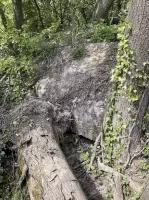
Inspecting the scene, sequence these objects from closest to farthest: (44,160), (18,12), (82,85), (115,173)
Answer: (44,160)
(115,173)
(82,85)
(18,12)

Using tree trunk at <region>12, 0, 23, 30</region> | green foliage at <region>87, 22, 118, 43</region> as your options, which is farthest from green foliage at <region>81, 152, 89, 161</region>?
tree trunk at <region>12, 0, 23, 30</region>

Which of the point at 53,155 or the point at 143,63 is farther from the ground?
the point at 143,63

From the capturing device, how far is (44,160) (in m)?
3.39

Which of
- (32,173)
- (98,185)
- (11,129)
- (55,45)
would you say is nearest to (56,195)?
(32,173)

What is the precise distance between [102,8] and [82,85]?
335 cm

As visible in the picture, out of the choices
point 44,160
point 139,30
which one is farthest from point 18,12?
point 44,160

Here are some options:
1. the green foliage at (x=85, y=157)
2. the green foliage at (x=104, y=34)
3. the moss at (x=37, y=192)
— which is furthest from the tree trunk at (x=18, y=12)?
the moss at (x=37, y=192)

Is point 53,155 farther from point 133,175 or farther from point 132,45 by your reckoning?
point 132,45

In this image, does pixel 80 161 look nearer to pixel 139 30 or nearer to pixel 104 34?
pixel 139 30

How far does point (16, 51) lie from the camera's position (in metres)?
5.97

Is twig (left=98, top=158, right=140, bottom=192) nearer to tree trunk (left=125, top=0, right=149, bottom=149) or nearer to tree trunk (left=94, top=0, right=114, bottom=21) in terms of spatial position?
tree trunk (left=125, top=0, right=149, bottom=149)

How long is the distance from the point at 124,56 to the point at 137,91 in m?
0.50

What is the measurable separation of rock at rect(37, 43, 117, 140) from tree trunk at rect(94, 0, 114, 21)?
2.24m

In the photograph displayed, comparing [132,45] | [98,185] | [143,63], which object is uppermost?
[132,45]
